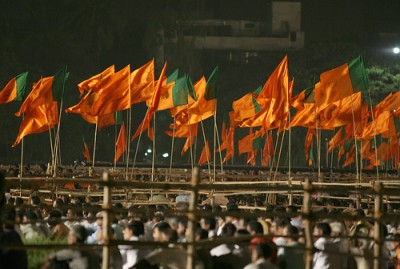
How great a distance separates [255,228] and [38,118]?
14.2 meters

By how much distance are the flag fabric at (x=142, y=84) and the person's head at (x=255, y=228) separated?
41.9 ft

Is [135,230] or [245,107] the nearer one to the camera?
[135,230]

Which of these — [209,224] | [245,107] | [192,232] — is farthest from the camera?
[245,107]

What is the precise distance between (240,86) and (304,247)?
187 feet

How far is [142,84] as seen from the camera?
963 inches

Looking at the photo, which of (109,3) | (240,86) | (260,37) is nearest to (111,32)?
(109,3)

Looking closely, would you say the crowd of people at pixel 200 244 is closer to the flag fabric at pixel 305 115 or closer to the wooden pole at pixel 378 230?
the wooden pole at pixel 378 230

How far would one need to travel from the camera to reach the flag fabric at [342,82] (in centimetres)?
2245

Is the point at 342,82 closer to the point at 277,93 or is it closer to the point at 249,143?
the point at 277,93

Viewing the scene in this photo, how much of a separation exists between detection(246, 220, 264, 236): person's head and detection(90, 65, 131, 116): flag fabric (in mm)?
12169

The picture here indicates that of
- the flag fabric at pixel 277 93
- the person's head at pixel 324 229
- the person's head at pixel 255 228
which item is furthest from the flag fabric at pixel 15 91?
the person's head at pixel 324 229

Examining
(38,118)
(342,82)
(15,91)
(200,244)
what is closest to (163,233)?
(200,244)

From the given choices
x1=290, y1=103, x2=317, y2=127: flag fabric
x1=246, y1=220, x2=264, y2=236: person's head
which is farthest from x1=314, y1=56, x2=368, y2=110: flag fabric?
x1=246, y1=220, x2=264, y2=236: person's head

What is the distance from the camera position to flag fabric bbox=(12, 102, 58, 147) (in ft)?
80.2
